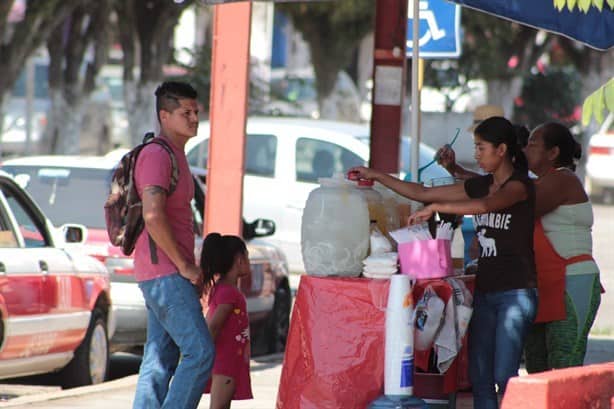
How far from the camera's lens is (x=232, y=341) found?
779 cm

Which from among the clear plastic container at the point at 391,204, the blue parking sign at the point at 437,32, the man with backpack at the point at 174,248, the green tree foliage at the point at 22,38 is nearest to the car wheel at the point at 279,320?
the blue parking sign at the point at 437,32

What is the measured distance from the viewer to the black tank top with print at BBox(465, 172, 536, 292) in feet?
23.6

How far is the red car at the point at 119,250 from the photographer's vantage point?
11922mm

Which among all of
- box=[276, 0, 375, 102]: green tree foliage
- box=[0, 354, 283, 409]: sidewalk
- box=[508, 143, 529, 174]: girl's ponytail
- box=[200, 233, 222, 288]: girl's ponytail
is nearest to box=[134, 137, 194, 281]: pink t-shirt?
Answer: box=[200, 233, 222, 288]: girl's ponytail

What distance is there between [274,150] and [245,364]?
34.5ft

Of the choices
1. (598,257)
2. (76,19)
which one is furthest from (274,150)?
Result: (76,19)

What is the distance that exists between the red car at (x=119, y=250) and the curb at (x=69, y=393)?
1.00 m

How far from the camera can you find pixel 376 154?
34.1 feet

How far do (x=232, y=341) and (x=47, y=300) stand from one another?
2899 millimetres

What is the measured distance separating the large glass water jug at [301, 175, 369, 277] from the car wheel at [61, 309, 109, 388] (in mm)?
4123

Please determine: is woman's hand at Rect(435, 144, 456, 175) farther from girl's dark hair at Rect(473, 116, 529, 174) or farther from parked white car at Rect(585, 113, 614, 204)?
parked white car at Rect(585, 113, 614, 204)

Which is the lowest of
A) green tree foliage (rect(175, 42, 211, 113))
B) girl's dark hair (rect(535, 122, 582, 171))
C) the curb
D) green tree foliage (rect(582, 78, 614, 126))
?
the curb

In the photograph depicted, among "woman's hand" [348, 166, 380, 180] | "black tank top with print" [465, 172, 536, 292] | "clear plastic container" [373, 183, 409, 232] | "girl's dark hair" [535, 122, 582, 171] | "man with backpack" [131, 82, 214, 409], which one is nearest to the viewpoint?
"man with backpack" [131, 82, 214, 409]

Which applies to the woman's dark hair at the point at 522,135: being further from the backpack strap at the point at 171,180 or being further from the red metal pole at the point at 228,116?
the red metal pole at the point at 228,116
